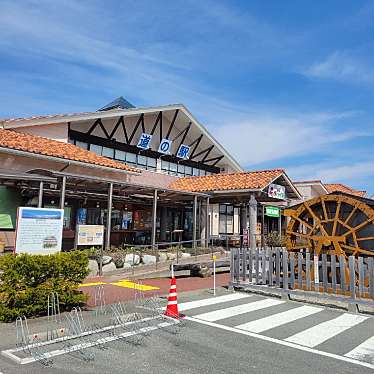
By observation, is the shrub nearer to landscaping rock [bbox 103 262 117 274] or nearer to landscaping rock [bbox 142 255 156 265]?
landscaping rock [bbox 142 255 156 265]

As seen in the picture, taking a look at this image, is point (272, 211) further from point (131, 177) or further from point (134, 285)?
point (134, 285)

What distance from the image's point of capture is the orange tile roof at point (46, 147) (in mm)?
14203

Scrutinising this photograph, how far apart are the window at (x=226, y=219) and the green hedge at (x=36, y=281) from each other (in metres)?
19.3

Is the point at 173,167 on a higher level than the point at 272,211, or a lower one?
higher

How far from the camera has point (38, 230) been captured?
9.05m

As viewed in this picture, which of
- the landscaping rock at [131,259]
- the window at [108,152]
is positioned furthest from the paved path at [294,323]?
the window at [108,152]

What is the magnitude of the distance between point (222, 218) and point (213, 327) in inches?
792

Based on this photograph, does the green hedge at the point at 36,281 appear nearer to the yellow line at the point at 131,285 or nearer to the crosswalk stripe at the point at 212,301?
the crosswalk stripe at the point at 212,301

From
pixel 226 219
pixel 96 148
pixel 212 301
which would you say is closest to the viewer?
pixel 212 301

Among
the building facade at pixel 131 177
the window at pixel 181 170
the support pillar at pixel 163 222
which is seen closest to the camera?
the building facade at pixel 131 177

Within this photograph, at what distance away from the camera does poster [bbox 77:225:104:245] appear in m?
12.8

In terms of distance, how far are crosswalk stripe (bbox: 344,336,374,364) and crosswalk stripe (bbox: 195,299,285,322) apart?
2.60m

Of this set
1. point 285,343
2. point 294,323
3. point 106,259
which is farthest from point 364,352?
point 106,259

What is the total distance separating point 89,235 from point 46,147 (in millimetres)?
4842
